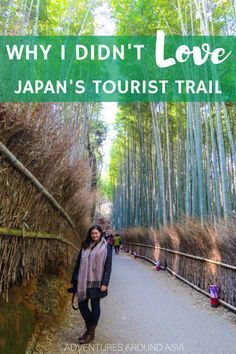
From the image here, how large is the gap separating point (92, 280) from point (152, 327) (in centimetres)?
104

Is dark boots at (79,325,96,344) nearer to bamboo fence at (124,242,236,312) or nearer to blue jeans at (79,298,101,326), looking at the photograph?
blue jeans at (79,298,101,326)

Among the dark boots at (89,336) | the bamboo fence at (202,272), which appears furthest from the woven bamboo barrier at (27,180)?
the bamboo fence at (202,272)

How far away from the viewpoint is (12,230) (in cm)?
245

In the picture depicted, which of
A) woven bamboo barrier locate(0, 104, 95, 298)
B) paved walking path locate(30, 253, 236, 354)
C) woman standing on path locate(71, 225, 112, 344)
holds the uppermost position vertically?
woven bamboo barrier locate(0, 104, 95, 298)

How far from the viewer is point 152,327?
12.7ft

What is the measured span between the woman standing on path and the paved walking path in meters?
0.20

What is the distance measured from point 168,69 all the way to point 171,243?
5135 millimetres

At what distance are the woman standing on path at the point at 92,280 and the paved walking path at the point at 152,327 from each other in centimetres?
20

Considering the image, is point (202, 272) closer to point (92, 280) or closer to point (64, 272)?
point (64, 272)

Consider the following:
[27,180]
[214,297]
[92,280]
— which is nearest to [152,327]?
[92,280]

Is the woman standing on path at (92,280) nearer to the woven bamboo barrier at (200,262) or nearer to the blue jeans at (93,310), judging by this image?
the blue jeans at (93,310)

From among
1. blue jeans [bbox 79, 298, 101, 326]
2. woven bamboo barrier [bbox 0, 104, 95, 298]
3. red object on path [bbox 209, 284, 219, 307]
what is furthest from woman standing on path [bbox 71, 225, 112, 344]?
red object on path [bbox 209, 284, 219, 307]

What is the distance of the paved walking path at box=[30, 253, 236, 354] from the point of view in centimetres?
318

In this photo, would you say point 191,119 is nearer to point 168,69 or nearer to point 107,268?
point 168,69
